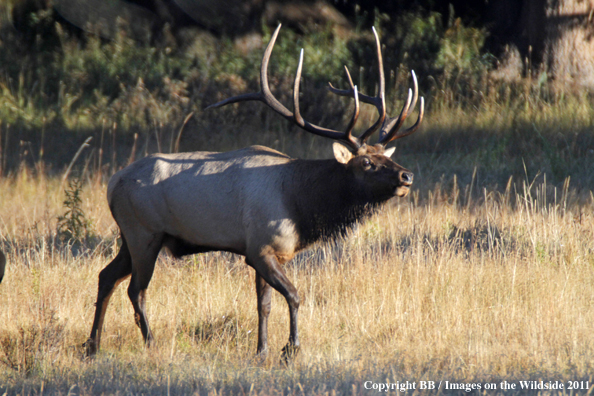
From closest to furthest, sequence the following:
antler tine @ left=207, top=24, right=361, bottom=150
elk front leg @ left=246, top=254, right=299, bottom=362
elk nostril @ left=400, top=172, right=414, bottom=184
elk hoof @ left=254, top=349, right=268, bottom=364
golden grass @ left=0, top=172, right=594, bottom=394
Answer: golden grass @ left=0, top=172, right=594, bottom=394 → elk nostril @ left=400, top=172, right=414, bottom=184 → elk front leg @ left=246, top=254, right=299, bottom=362 → elk hoof @ left=254, top=349, right=268, bottom=364 → antler tine @ left=207, top=24, right=361, bottom=150

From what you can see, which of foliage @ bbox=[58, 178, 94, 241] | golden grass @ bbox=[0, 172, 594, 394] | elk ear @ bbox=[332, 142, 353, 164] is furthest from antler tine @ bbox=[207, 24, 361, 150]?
foliage @ bbox=[58, 178, 94, 241]

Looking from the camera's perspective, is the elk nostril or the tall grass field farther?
the elk nostril

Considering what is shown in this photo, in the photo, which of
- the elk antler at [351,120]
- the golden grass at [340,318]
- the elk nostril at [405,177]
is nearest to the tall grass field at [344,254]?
the golden grass at [340,318]

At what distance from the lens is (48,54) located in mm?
15906

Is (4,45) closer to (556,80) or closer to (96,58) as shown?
(96,58)

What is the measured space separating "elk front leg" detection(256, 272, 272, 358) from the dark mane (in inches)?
20.3

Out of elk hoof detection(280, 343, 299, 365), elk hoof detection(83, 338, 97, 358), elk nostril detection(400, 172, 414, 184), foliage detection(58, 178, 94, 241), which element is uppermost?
elk nostril detection(400, 172, 414, 184)

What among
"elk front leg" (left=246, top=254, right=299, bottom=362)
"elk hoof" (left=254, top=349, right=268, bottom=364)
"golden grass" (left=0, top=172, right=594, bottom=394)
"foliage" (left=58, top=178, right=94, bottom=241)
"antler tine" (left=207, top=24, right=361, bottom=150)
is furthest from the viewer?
"foliage" (left=58, top=178, right=94, bottom=241)

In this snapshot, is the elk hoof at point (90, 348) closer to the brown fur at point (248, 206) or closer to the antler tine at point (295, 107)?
the brown fur at point (248, 206)

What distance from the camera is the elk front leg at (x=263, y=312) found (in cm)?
486

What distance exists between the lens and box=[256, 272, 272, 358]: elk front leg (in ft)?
15.9

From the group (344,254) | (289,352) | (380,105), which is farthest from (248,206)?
(344,254)

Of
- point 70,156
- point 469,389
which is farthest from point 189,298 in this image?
point 70,156

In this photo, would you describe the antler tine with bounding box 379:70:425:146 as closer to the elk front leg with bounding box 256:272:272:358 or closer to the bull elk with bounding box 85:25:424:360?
the bull elk with bounding box 85:25:424:360
